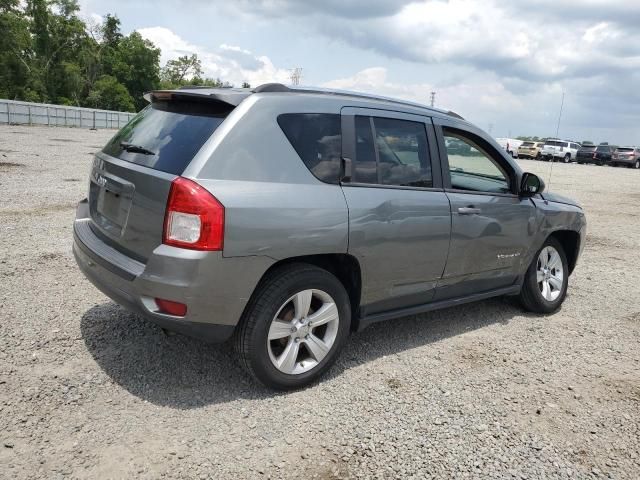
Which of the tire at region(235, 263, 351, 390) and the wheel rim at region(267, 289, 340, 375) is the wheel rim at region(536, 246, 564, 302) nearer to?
the tire at region(235, 263, 351, 390)

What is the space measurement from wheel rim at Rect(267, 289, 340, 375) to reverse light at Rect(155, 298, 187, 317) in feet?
1.81

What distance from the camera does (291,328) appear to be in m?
3.41

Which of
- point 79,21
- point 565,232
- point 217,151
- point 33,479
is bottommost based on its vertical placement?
point 33,479

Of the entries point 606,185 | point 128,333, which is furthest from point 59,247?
point 606,185

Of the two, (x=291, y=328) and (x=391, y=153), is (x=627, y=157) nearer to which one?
(x=391, y=153)

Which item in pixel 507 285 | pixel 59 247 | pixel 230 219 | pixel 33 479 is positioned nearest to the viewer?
pixel 33 479

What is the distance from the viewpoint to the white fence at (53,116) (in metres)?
34.8

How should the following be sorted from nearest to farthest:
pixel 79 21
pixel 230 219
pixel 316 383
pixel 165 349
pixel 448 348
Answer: pixel 230 219
pixel 316 383
pixel 165 349
pixel 448 348
pixel 79 21

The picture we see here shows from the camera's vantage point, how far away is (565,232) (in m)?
5.55

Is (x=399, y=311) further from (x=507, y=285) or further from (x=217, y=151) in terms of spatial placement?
(x=217, y=151)

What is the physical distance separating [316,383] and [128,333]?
1.52 metres

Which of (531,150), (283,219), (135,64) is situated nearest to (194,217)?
(283,219)

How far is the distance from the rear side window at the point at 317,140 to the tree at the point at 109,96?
70.1 metres

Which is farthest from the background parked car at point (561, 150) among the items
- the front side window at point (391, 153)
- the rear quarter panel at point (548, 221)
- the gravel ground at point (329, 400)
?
the front side window at point (391, 153)
